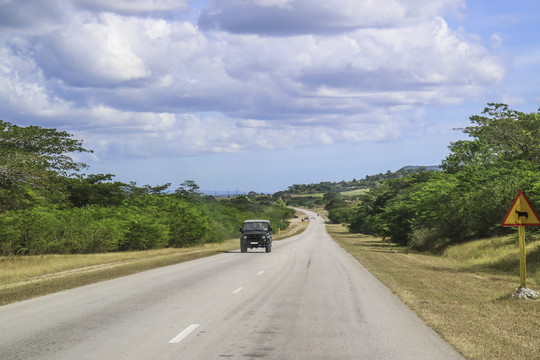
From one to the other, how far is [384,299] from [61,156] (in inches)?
1762

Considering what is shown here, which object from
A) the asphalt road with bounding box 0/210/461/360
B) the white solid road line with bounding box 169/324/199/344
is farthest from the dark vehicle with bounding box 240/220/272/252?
Result: the white solid road line with bounding box 169/324/199/344

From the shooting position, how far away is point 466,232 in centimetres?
4572

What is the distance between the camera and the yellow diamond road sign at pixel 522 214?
47.9 ft

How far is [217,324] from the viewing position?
35.5 ft

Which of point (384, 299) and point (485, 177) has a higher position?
point (485, 177)

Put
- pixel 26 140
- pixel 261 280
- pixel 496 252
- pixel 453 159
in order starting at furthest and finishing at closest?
1. pixel 453 159
2. pixel 26 140
3. pixel 496 252
4. pixel 261 280

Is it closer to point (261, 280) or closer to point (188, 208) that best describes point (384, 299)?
point (261, 280)

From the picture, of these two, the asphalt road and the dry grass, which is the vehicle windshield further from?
the asphalt road

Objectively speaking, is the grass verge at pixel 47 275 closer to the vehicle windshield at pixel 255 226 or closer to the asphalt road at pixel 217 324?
the asphalt road at pixel 217 324

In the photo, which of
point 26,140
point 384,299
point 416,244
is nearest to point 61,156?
point 26,140

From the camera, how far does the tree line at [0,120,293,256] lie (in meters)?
34.1

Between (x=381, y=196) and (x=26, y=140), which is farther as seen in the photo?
(x=381, y=196)

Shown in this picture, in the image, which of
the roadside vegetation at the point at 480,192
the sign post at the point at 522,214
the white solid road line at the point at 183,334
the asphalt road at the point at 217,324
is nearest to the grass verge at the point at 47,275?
the asphalt road at the point at 217,324

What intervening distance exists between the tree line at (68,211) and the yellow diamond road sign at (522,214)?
25444 mm
